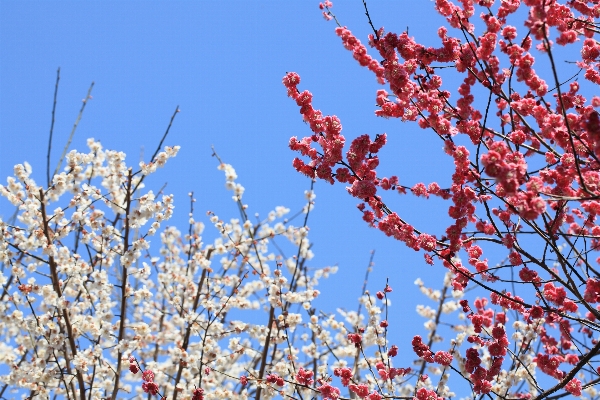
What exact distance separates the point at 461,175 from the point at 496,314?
96.6 inches

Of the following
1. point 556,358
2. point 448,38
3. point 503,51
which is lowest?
point 556,358

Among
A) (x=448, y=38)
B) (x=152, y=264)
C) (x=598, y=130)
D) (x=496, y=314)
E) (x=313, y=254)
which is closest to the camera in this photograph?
(x=598, y=130)

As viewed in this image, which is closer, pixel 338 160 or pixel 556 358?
pixel 338 160

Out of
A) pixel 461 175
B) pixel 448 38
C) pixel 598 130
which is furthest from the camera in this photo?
pixel 448 38

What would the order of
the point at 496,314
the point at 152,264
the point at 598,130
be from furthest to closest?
the point at 152,264
the point at 496,314
the point at 598,130

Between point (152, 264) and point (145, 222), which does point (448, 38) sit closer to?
point (145, 222)

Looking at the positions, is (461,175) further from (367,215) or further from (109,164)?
(109,164)

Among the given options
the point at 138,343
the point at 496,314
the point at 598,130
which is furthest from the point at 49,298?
the point at 598,130

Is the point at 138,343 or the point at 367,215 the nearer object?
the point at 367,215

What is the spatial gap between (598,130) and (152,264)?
6497 mm

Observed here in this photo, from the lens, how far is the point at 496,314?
19.0 ft

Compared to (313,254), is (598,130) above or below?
below

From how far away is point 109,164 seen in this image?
6797 mm

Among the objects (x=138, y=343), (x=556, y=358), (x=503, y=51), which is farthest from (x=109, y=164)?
(x=556, y=358)
